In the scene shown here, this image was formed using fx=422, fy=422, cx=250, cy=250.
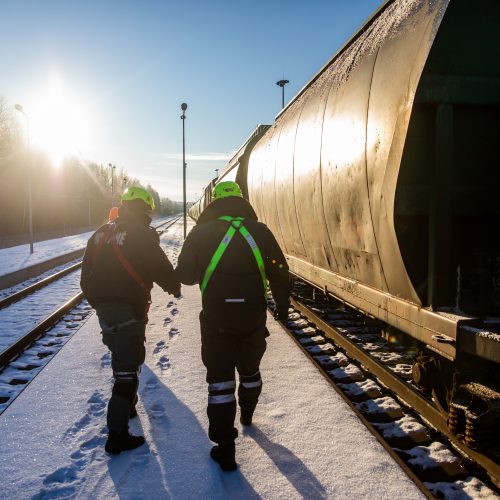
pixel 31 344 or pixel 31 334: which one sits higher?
pixel 31 334

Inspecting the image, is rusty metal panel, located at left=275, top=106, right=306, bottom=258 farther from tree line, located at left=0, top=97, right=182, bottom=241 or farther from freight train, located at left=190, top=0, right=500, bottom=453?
tree line, located at left=0, top=97, right=182, bottom=241

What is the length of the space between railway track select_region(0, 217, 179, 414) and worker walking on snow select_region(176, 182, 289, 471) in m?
2.36

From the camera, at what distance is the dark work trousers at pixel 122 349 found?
130 inches

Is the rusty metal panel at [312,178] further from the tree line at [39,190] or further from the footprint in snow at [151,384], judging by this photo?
the tree line at [39,190]

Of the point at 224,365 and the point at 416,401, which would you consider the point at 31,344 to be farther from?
the point at 416,401

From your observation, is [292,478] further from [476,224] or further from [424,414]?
[476,224]

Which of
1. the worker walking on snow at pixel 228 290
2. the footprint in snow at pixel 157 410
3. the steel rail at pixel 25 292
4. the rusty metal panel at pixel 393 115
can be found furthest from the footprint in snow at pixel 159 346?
the steel rail at pixel 25 292

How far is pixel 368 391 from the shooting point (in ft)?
14.3

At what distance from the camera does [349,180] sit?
407 cm

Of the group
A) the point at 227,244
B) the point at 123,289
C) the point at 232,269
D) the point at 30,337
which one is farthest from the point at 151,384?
the point at 30,337

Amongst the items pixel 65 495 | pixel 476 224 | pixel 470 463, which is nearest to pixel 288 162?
Answer: pixel 476 224

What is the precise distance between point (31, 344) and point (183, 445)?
406 centimetres

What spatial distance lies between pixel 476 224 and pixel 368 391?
2.01 meters

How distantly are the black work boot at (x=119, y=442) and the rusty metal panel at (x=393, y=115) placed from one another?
2.50m
